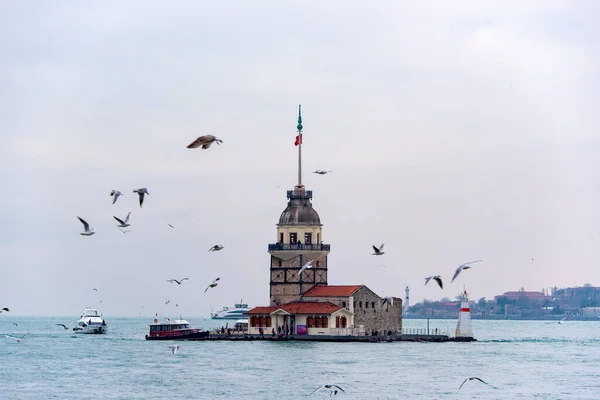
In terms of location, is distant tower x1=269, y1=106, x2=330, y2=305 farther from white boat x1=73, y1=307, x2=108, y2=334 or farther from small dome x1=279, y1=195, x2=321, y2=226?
white boat x1=73, y1=307, x2=108, y2=334

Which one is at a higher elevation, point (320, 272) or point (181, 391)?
point (320, 272)

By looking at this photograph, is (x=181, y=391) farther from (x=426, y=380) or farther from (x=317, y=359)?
(x=317, y=359)

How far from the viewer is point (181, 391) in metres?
63.8

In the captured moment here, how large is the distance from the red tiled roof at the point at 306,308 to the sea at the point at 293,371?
10.4 ft

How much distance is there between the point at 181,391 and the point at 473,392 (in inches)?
574

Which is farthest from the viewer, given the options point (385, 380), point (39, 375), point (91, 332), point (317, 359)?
point (91, 332)

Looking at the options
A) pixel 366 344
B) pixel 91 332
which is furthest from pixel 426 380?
pixel 91 332

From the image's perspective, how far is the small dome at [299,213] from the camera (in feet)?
346

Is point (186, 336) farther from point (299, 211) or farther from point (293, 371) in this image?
point (293, 371)

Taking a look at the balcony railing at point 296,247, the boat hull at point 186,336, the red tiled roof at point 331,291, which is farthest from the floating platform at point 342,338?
the balcony railing at point 296,247

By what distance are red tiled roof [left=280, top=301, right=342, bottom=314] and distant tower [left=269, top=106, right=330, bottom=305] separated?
7.02 feet

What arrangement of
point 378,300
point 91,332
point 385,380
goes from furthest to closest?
point 91,332 → point 378,300 → point 385,380

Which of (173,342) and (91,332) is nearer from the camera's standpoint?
(173,342)

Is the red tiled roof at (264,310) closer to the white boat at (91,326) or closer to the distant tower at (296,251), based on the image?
the distant tower at (296,251)
